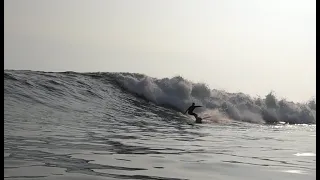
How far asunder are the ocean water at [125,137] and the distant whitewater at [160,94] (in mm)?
43

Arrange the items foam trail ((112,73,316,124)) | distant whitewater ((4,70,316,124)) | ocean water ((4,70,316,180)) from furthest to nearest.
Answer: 1. foam trail ((112,73,316,124))
2. distant whitewater ((4,70,316,124))
3. ocean water ((4,70,316,180))

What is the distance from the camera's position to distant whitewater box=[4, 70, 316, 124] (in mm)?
12438

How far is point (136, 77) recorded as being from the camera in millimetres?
16891

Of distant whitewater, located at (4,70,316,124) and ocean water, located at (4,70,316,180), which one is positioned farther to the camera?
distant whitewater, located at (4,70,316,124)

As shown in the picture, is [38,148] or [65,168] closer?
[65,168]

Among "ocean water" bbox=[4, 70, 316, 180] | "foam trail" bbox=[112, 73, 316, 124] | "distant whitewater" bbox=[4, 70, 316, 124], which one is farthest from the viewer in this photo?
"foam trail" bbox=[112, 73, 316, 124]

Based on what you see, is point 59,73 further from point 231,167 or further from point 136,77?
point 231,167

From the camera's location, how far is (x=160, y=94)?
52.9 ft

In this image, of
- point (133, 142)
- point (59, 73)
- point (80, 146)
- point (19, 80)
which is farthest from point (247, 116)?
point (80, 146)

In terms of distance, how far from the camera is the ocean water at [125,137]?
14.5 ft

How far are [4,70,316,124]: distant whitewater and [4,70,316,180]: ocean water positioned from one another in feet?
0.14

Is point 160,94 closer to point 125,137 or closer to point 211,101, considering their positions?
point 211,101

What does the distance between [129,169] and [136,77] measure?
12.7m

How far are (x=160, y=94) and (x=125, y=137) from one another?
29.1ft
